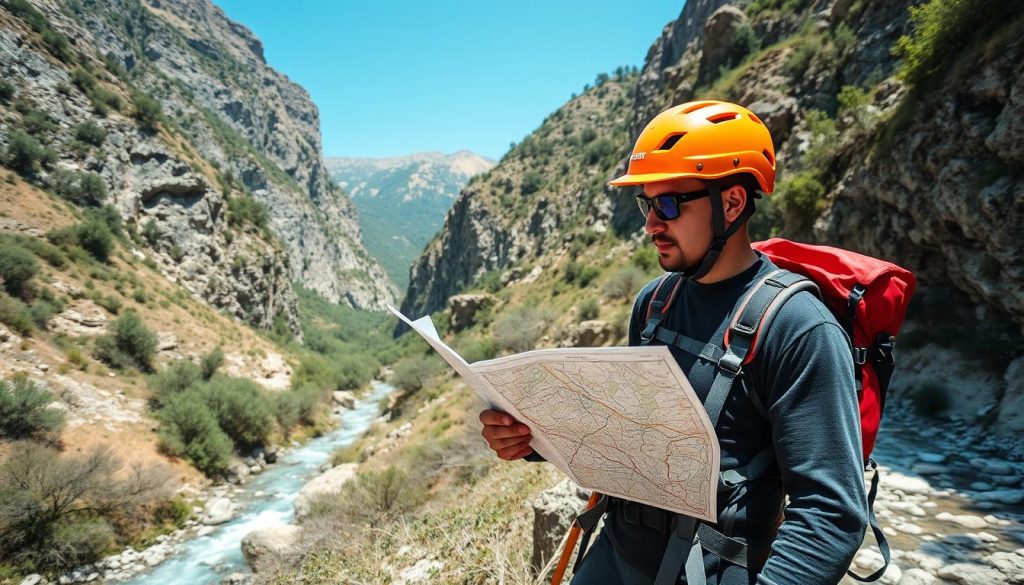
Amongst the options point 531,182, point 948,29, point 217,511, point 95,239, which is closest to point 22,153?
point 95,239

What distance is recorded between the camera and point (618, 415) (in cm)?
136

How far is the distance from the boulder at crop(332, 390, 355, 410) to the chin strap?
38028 mm

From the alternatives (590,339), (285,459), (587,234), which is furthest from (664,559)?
(587,234)

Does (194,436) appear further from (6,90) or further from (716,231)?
(6,90)

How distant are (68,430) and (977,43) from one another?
84.0ft

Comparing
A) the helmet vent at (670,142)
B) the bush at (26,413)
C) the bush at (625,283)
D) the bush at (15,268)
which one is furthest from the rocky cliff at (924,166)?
the bush at (15,268)

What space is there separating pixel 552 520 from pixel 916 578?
270 centimetres

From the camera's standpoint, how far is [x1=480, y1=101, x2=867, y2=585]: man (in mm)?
1099

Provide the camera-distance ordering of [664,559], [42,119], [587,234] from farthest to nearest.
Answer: [587,234]
[42,119]
[664,559]

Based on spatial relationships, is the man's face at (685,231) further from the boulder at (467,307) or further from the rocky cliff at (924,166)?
the boulder at (467,307)

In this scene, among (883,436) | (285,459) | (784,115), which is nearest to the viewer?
(883,436)

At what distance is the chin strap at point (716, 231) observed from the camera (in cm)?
149

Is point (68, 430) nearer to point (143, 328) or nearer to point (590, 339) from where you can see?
point (143, 328)

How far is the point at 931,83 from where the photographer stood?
314 inches
